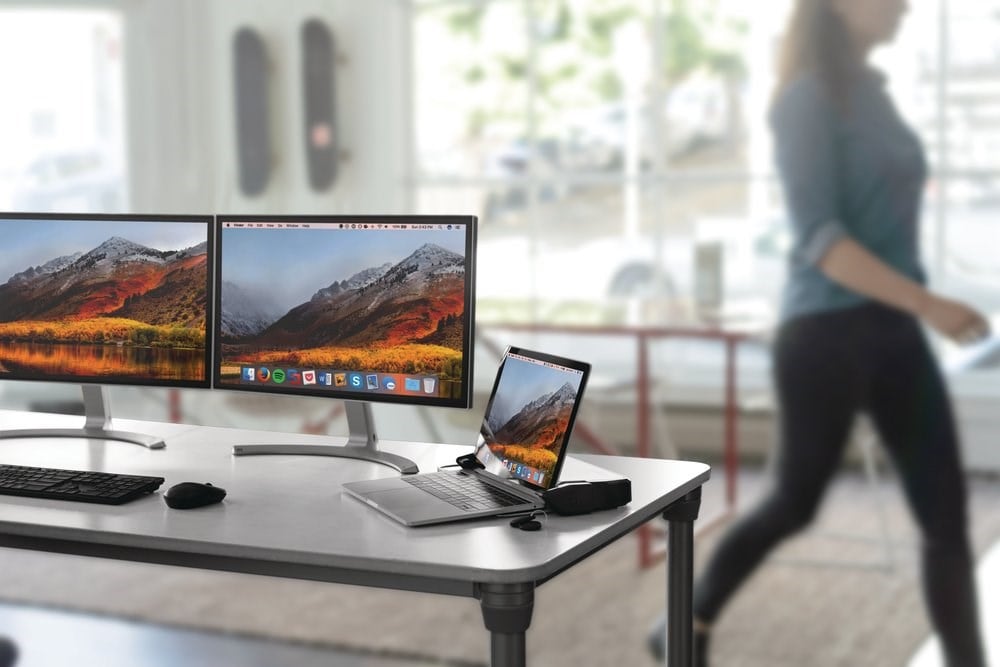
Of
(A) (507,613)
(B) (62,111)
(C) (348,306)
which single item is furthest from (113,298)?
(B) (62,111)

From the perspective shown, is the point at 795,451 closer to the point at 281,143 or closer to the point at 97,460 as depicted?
the point at 97,460

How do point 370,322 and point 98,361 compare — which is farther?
point 98,361

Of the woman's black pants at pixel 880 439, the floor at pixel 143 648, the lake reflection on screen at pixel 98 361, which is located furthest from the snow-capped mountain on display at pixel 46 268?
the woman's black pants at pixel 880 439

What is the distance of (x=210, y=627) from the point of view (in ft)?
10.9

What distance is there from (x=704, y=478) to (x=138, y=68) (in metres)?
3.86

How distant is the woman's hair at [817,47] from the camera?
2811mm

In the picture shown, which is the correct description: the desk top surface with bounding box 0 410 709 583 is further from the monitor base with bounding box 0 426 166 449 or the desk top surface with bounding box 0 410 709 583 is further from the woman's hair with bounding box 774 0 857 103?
the woman's hair with bounding box 774 0 857 103

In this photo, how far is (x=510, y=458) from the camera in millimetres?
1790

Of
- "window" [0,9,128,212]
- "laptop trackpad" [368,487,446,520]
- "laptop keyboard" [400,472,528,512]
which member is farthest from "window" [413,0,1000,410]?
"laptop trackpad" [368,487,446,520]

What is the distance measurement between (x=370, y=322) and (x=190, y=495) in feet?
1.31

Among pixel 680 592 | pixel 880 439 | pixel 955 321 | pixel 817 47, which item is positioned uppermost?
pixel 817 47

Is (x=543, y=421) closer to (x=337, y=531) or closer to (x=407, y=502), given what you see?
(x=407, y=502)

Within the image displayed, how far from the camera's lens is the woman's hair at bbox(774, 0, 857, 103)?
2.81 m

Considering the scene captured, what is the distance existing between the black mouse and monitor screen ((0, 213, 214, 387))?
1.23 feet
